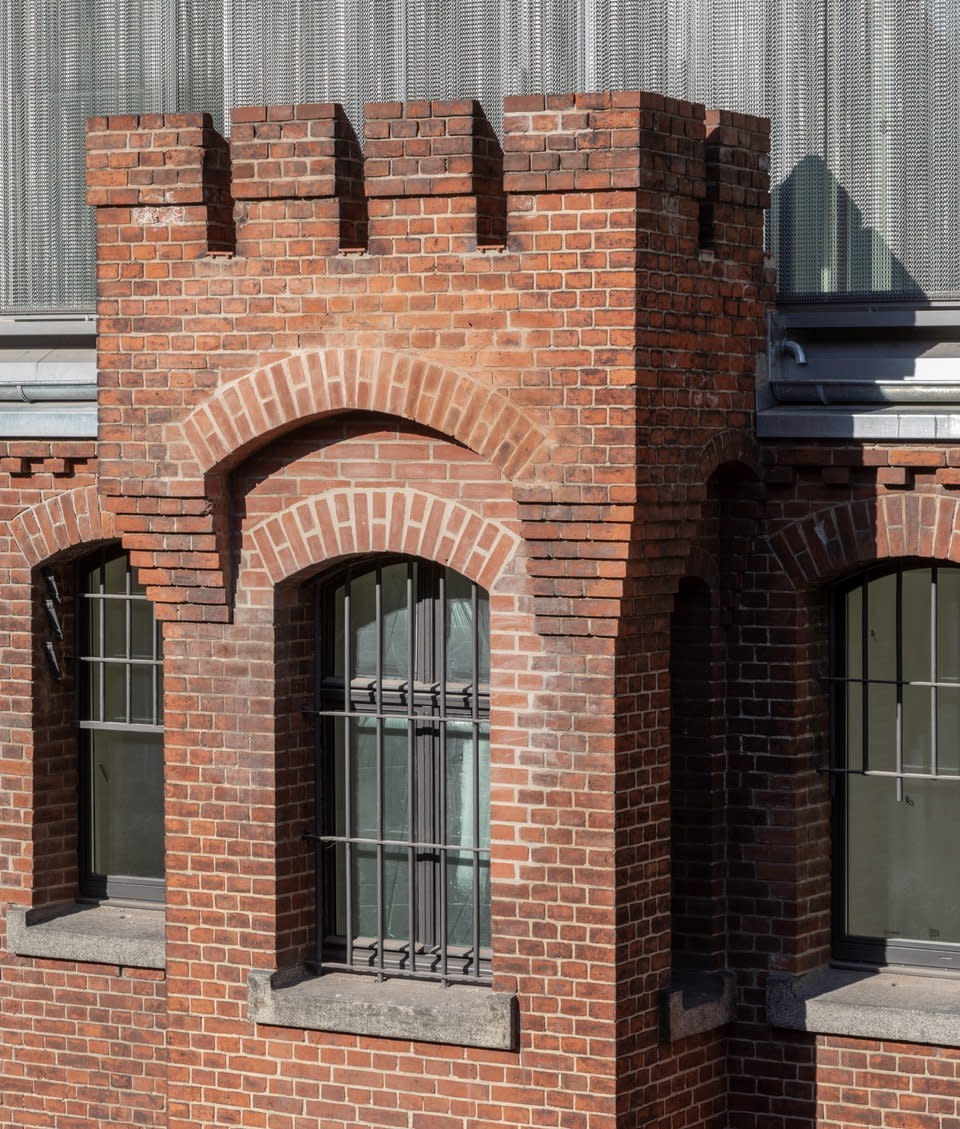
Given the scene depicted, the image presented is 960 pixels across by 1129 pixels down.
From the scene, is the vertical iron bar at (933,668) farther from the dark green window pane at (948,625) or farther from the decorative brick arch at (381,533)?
the decorative brick arch at (381,533)

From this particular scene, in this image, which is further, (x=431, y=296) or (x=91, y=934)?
(x=91, y=934)

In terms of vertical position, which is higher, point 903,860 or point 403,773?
point 403,773

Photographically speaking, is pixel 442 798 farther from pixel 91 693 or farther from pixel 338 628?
pixel 91 693

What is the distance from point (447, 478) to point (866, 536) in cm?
194

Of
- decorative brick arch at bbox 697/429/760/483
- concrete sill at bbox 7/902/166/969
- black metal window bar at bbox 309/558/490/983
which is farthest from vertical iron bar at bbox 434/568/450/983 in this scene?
concrete sill at bbox 7/902/166/969

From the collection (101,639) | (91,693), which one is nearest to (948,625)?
(101,639)

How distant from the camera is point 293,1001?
9805 mm

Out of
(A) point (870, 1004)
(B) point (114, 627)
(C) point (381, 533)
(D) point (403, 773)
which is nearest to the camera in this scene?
(C) point (381, 533)

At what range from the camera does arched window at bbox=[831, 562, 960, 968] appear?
9859mm

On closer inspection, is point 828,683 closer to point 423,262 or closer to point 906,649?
point 906,649

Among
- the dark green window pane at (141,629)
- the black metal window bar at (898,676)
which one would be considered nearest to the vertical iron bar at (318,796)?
the dark green window pane at (141,629)

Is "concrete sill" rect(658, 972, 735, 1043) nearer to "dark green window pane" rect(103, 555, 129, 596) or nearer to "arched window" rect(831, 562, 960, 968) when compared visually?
"arched window" rect(831, 562, 960, 968)

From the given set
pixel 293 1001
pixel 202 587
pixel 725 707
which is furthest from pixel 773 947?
pixel 202 587

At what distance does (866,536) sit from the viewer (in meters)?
9.63
